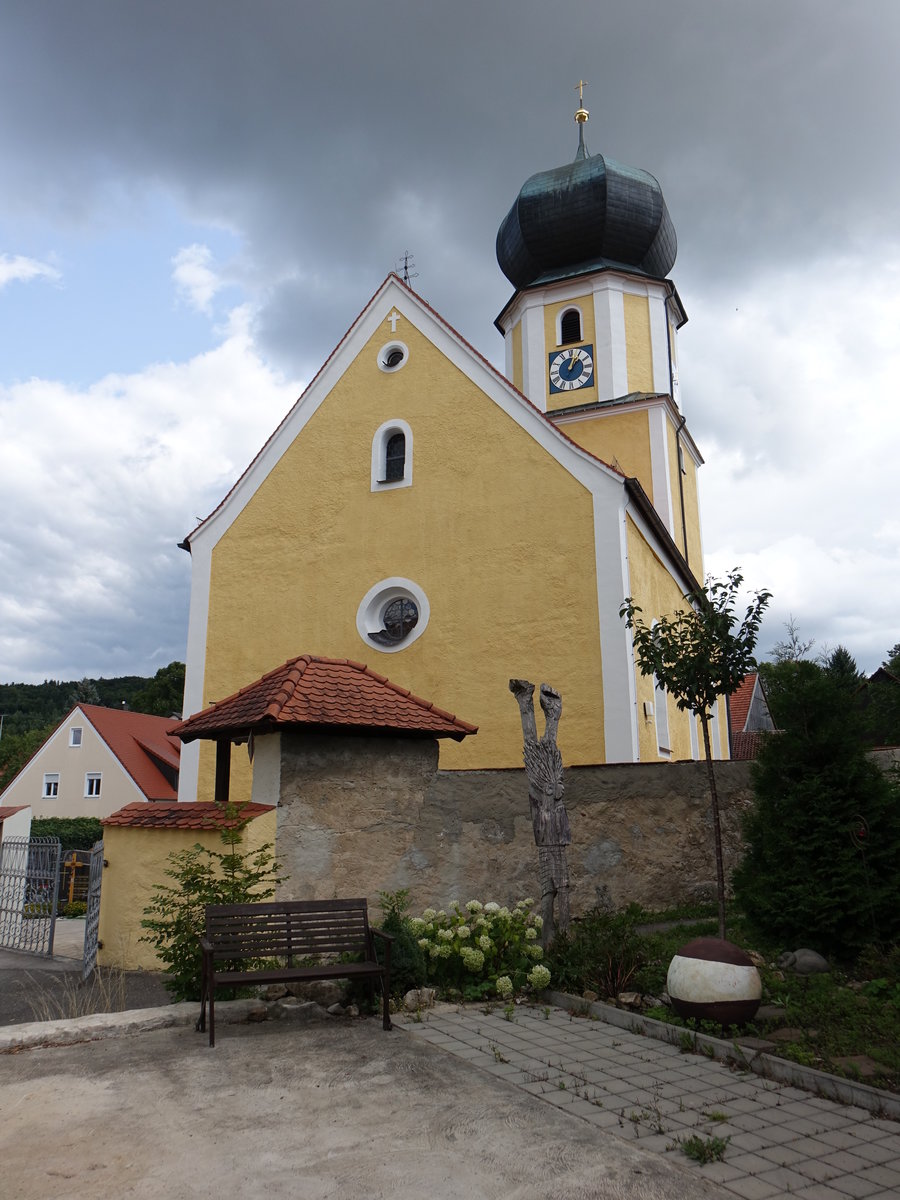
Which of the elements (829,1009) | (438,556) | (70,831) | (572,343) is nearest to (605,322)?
(572,343)

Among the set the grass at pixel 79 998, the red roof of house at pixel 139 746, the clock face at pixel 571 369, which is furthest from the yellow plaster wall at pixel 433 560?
the red roof of house at pixel 139 746

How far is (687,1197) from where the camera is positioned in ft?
12.1

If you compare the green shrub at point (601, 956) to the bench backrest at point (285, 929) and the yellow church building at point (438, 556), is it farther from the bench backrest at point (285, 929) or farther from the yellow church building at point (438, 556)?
→ the yellow church building at point (438, 556)

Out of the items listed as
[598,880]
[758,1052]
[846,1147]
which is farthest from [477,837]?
[846,1147]

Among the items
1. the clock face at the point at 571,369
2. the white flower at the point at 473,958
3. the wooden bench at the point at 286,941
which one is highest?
the clock face at the point at 571,369

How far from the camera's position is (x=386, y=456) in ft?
51.5

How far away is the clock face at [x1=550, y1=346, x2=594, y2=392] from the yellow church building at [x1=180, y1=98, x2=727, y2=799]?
18.4ft

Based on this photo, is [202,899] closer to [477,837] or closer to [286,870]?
[286,870]

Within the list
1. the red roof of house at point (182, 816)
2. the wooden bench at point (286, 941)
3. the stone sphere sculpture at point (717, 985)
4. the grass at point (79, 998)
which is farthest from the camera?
the red roof of house at point (182, 816)

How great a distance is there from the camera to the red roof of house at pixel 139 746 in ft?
110

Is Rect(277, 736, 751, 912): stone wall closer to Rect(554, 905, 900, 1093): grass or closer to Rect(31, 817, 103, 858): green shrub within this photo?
Answer: Rect(554, 905, 900, 1093): grass

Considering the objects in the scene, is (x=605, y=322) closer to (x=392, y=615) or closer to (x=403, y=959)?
(x=392, y=615)

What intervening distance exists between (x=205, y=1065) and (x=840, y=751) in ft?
18.6

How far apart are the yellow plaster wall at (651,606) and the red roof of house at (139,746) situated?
2126 centimetres
